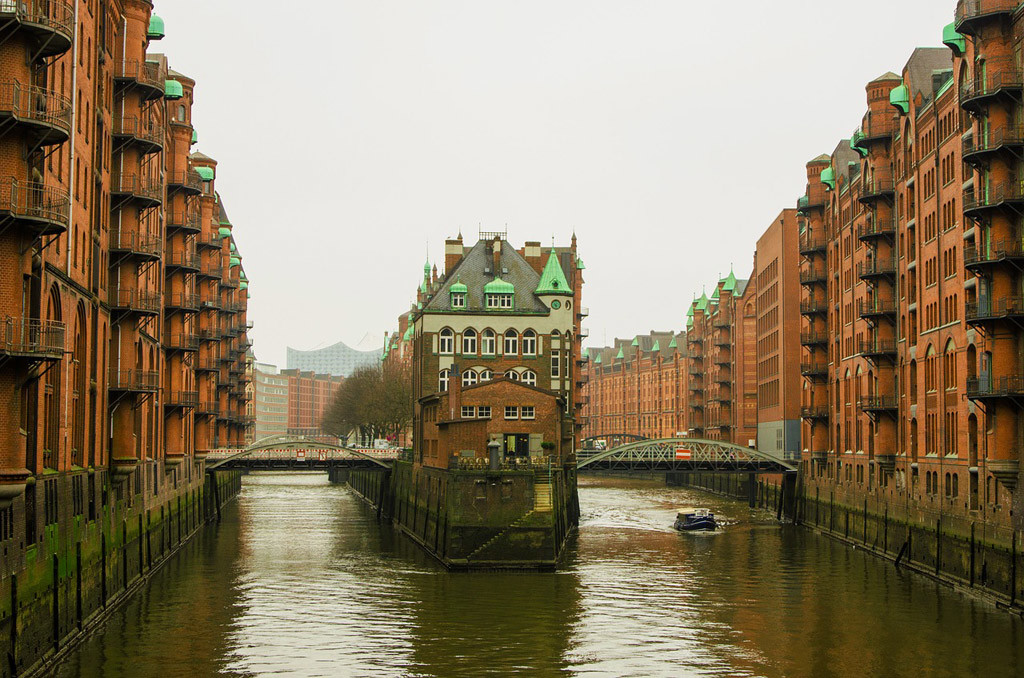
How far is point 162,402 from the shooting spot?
65.4 m

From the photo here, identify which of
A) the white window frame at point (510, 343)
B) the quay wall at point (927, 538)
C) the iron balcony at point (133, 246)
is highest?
the iron balcony at point (133, 246)

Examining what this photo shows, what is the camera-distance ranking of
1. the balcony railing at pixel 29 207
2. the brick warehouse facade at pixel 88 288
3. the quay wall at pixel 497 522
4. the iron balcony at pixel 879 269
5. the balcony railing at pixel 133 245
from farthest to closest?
the iron balcony at pixel 879 269
the quay wall at pixel 497 522
the balcony railing at pixel 133 245
the brick warehouse facade at pixel 88 288
the balcony railing at pixel 29 207

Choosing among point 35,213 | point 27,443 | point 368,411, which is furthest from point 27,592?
point 368,411

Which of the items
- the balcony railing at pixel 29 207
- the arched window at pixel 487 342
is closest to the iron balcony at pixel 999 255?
the balcony railing at pixel 29 207

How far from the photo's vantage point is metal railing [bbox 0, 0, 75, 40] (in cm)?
2914

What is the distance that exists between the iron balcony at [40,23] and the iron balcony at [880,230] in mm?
46640

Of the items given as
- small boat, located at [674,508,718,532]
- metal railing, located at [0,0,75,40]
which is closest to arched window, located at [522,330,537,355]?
small boat, located at [674,508,718,532]

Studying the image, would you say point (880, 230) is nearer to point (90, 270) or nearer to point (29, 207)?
point (90, 270)

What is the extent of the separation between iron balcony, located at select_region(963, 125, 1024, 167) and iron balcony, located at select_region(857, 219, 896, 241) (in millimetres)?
19597

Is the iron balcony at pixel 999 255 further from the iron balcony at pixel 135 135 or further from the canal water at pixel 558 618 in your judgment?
the iron balcony at pixel 135 135

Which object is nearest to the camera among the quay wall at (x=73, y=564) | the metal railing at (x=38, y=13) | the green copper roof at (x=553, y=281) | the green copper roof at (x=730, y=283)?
the metal railing at (x=38, y=13)

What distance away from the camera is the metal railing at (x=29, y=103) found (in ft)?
97.2

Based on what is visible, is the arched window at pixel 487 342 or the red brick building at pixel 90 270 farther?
the arched window at pixel 487 342

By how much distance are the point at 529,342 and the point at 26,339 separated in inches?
2032
